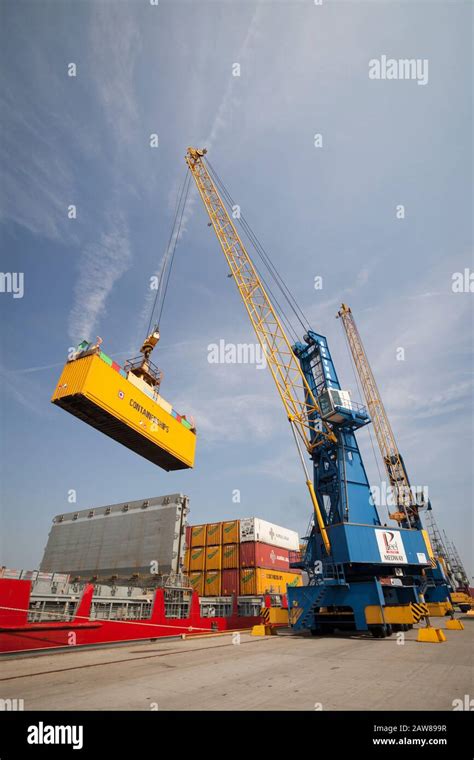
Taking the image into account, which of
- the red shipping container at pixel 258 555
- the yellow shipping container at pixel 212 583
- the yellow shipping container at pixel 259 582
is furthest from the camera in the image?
the yellow shipping container at pixel 212 583

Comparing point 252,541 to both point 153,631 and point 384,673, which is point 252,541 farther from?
point 384,673

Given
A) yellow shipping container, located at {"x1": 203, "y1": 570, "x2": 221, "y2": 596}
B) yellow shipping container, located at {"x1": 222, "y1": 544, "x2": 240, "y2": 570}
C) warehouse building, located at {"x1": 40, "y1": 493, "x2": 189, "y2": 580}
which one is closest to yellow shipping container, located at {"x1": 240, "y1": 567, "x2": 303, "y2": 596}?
yellow shipping container, located at {"x1": 222, "y1": 544, "x2": 240, "y2": 570}

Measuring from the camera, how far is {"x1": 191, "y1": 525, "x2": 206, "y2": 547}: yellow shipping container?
26.7 metres

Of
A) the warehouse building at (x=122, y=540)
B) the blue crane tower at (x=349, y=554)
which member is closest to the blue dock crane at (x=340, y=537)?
the blue crane tower at (x=349, y=554)

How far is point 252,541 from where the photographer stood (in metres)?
24.7

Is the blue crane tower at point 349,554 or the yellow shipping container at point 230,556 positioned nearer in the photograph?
the blue crane tower at point 349,554

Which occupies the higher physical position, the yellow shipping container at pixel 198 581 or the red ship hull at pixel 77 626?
the red ship hull at pixel 77 626

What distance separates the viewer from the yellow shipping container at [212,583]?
24.2 m

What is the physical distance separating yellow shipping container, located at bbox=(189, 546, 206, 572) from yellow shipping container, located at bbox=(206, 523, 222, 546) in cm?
73

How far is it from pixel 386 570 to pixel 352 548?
3.71 m

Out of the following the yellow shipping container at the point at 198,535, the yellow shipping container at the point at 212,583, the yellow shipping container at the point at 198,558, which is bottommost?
the yellow shipping container at the point at 212,583

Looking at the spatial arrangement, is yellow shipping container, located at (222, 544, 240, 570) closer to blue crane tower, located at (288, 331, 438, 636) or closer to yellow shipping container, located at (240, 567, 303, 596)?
yellow shipping container, located at (240, 567, 303, 596)

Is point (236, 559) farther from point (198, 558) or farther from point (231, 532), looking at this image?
point (198, 558)

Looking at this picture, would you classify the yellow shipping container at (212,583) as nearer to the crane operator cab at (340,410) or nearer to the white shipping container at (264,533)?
the white shipping container at (264,533)
